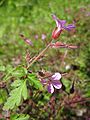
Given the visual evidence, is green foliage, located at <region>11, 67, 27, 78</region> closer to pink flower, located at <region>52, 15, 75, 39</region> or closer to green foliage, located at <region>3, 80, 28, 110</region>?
green foliage, located at <region>3, 80, 28, 110</region>

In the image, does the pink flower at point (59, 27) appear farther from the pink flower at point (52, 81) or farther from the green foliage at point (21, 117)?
the green foliage at point (21, 117)

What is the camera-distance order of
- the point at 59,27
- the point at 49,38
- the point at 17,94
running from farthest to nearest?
1. the point at 49,38
2. the point at 59,27
3. the point at 17,94

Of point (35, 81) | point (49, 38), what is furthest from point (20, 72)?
point (49, 38)

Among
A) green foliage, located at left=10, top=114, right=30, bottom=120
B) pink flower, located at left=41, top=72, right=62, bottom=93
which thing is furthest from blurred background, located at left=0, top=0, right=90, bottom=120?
pink flower, located at left=41, top=72, right=62, bottom=93

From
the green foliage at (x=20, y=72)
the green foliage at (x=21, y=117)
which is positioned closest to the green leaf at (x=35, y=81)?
the green foliage at (x=20, y=72)

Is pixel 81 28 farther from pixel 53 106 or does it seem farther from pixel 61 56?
pixel 53 106

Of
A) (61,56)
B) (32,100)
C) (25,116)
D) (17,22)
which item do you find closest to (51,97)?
(32,100)

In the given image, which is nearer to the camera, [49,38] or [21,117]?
[21,117]

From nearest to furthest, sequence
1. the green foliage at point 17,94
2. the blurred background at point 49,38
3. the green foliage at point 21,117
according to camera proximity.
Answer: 1. the green foliage at point 17,94
2. the green foliage at point 21,117
3. the blurred background at point 49,38

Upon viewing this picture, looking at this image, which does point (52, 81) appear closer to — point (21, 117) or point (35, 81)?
point (35, 81)
